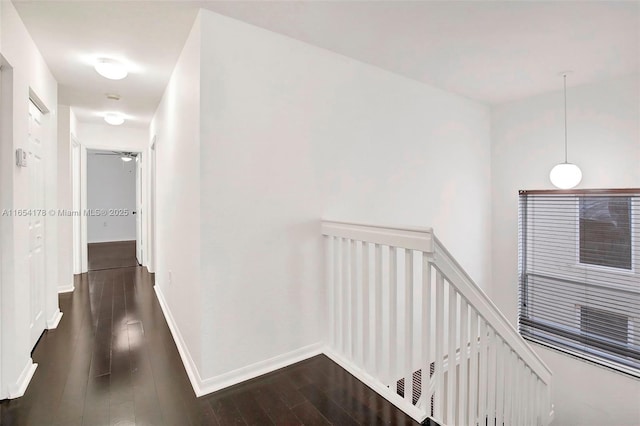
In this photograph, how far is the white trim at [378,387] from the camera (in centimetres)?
180

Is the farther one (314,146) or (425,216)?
(425,216)

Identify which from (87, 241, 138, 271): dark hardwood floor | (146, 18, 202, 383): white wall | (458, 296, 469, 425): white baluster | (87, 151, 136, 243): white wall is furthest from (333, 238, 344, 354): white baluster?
(87, 151, 136, 243): white wall

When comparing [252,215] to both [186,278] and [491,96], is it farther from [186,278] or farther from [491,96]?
[491,96]

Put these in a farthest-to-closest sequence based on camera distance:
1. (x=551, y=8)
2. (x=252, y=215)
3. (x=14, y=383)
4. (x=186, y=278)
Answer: (x=186, y=278) < (x=252, y=215) < (x=551, y=8) < (x=14, y=383)

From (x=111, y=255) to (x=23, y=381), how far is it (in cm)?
509

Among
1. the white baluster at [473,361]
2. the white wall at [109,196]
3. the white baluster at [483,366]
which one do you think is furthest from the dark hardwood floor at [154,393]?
the white wall at [109,196]

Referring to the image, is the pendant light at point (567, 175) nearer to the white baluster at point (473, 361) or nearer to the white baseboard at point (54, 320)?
the white baluster at point (473, 361)

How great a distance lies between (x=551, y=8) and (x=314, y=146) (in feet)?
5.82

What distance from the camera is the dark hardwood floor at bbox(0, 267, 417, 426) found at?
1771 mm

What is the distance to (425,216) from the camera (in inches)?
136

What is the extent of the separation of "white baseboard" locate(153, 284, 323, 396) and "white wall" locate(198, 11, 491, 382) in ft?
0.14

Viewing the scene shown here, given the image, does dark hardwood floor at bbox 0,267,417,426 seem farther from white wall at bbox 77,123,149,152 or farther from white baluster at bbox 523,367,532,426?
white wall at bbox 77,123,149,152

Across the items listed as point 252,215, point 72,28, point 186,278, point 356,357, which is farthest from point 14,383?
point 72,28

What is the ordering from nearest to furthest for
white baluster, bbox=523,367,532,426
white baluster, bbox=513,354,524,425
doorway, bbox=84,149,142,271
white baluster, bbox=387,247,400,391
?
white baluster, bbox=387,247,400,391
white baluster, bbox=513,354,524,425
white baluster, bbox=523,367,532,426
doorway, bbox=84,149,142,271
